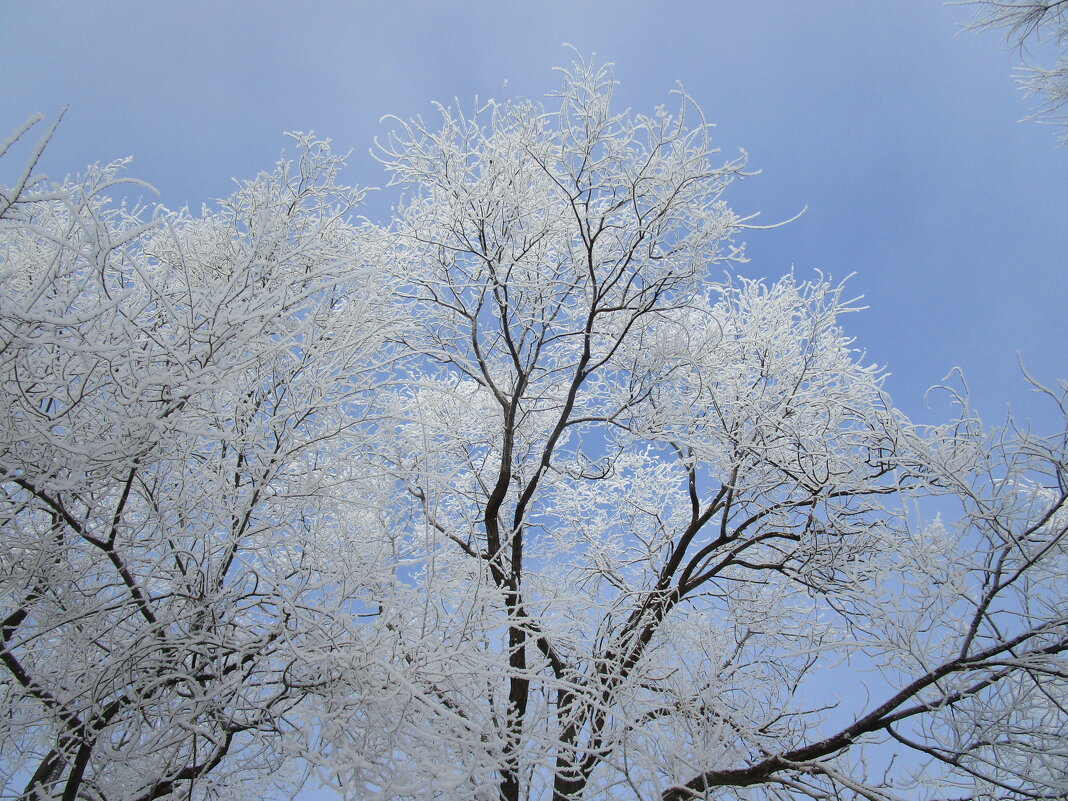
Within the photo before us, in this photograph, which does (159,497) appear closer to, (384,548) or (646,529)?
(384,548)

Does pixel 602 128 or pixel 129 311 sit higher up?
pixel 602 128

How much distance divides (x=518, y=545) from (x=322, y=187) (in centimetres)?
379

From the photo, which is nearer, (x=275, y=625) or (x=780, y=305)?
(x=275, y=625)

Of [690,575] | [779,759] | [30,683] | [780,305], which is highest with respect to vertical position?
[780,305]

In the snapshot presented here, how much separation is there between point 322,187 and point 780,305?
4.95m

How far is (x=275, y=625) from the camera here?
3.25m

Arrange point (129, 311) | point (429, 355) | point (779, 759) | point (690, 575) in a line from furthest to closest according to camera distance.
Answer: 1. point (429, 355)
2. point (690, 575)
3. point (779, 759)
4. point (129, 311)

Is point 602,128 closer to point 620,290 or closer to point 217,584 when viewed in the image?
point 620,290

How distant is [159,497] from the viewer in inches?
138

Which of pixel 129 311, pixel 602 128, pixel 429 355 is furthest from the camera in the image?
pixel 429 355

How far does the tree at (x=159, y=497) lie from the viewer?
8.94 ft

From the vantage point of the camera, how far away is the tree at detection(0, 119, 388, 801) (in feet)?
8.94

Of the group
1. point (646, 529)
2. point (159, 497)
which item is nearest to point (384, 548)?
point (159, 497)

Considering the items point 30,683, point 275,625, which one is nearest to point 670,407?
point 275,625
